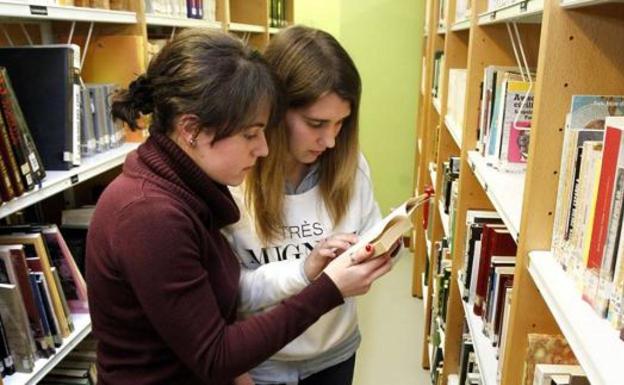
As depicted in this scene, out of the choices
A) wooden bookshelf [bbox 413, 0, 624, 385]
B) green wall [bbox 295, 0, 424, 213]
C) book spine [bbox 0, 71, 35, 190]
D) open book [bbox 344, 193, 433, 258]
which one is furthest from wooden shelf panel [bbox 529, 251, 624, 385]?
green wall [bbox 295, 0, 424, 213]

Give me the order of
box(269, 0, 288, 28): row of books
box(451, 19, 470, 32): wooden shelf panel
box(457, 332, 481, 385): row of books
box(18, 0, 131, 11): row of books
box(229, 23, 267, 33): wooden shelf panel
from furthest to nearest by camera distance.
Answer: box(269, 0, 288, 28): row of books < box(229, 23, 267, 33): wooden shelf panel < box(451, 19, 470, 32): wooden shelf panel < box(457, 332, 481, 385): row of books < box(18, 0, 131, 11): row of books

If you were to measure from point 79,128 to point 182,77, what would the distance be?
825 millimetres

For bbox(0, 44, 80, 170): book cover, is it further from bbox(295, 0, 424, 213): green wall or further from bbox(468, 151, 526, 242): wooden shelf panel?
bbox(295, 0, 424, 213): green wall

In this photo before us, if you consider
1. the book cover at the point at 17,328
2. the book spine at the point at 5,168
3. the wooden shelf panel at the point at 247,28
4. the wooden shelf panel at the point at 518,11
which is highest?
the wooden shelf panel at the point at 247,28

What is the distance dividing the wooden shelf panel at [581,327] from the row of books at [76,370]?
1385 millimetres

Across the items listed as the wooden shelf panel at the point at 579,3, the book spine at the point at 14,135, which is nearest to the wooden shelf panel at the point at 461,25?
the wooden shelf panel at the point at 579,3

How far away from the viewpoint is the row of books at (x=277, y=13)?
143 inches

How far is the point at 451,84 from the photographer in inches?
88.0

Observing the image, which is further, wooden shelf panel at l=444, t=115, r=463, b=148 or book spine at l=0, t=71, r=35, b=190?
wooden shelf panel at l=444, t=115, r=463, b=148

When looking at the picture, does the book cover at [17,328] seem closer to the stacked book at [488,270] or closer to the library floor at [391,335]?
the stacked book at [488,270]

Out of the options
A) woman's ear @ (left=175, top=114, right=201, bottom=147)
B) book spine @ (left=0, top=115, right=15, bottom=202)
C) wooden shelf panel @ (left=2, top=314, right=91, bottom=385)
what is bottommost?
wooden shelf panel @ (left=2, top=314, right=91, bottom=385)

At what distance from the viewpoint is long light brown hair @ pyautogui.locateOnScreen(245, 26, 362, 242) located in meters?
1.15

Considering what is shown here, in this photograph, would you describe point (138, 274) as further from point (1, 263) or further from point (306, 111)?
point (1, 263)

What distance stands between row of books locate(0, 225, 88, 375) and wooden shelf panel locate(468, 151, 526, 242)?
112 cm
